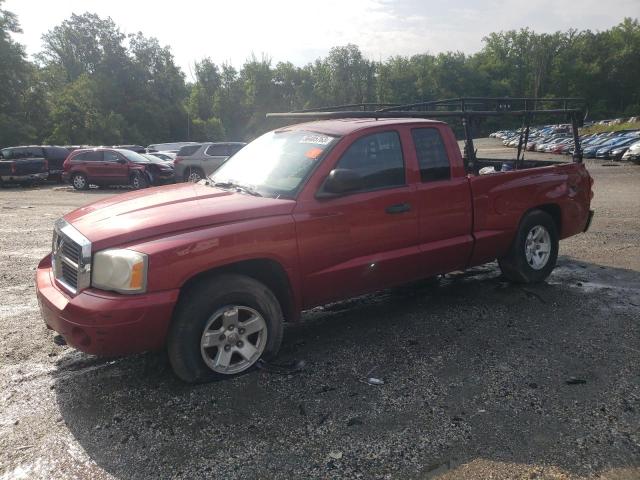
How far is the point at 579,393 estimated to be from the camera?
339 centimetres

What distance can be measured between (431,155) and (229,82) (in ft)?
311

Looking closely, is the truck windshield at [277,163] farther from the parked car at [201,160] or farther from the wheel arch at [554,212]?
the parked car at [201,160]

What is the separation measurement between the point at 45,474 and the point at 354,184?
2710mm

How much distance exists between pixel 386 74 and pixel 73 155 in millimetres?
104338

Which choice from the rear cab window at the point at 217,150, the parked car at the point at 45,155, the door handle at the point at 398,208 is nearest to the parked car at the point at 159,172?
the rear cab window at the point at 217,150

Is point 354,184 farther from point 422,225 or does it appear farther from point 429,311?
point 429,311

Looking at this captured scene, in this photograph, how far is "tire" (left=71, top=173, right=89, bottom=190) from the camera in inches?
761

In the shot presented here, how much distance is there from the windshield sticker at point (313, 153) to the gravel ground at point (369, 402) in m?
1.57

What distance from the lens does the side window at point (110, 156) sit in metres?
18.9

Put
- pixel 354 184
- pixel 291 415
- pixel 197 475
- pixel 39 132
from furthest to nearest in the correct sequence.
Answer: pixel 39 132 < pixel 354 184 < pixel 291 415 < pixel 197 475

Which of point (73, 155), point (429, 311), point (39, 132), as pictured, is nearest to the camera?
point (429, 311)

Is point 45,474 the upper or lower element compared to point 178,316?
lower

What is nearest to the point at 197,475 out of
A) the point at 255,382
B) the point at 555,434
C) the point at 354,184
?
the point at 255,382

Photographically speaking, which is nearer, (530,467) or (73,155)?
(530,467)
